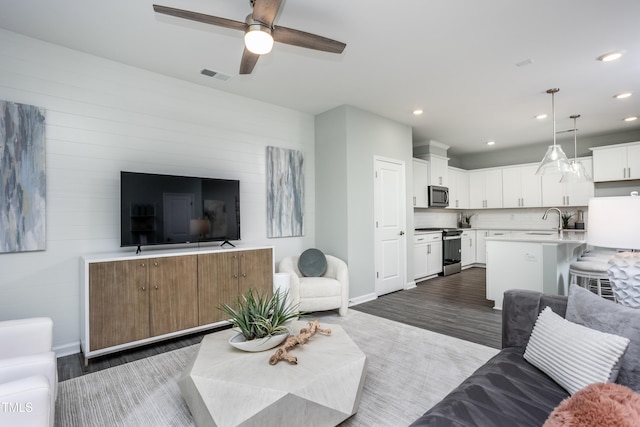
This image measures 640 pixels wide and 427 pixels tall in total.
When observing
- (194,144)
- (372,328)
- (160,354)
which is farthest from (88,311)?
(372,328)

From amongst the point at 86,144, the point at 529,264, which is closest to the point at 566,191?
the point at 529,264

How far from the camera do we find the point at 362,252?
457cm

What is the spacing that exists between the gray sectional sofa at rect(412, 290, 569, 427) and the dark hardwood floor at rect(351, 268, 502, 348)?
130 centimetres

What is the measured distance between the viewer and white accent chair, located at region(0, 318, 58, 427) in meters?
1.17

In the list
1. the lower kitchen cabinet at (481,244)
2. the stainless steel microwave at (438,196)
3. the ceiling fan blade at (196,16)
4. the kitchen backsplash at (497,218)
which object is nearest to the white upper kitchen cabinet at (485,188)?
the kitchen backsplash at (497,218)

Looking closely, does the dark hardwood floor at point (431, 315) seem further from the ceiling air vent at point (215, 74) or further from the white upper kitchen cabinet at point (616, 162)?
the white upper kitchen cabinet at point (616, 162)

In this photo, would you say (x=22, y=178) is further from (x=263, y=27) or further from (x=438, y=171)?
(x=438, y=171)

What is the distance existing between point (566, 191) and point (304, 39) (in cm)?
667

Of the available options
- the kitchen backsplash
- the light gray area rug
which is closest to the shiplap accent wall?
the light gray area rug

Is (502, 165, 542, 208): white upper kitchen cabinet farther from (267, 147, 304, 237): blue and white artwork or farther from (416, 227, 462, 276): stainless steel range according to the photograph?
(267, 147, 304, 237): blue and white artwork

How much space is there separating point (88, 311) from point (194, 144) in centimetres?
204

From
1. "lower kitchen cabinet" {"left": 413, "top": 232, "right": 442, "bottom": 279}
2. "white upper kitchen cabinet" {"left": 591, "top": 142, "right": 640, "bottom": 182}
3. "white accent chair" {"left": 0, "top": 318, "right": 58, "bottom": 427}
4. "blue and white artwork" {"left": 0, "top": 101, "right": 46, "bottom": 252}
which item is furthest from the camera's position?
"lower kitchen cabinet" {"left": 413, "top": 232, "right": 442, "bottom": 279}

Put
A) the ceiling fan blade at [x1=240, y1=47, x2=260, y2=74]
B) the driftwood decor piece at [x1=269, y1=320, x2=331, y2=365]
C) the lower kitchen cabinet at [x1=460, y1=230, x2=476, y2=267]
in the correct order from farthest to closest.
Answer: the lower kitchen cabinet at [x1=460, y1=230, x2=476, y2=267] < the ceiling fan blade at [x1=240, y1=47, x2=260, y2=74] < the driftwood decor piece at [x1=269, y1=320, x2=331, y2=365]

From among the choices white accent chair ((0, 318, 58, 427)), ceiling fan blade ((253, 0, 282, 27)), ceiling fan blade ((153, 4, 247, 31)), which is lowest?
white accent chair ((0, 318, 58, 427))
